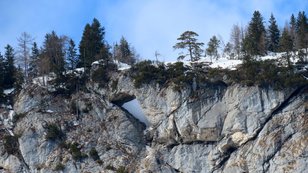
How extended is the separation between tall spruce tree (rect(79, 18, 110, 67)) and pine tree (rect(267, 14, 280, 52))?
22087 mm

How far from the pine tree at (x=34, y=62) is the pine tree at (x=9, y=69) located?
2374 mm

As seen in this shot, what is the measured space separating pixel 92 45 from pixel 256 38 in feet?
70.8

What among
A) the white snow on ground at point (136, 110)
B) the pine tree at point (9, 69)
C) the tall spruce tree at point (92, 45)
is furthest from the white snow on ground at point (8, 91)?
the white snow on ground at point (136, 110)

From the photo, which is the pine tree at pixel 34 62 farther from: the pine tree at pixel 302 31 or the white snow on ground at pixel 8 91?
the pine tree at pixel 302 31

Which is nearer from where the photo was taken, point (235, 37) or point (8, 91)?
point (8, 91)

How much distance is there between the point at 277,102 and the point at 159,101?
518 inches

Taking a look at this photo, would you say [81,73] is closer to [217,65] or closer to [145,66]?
[145,66]

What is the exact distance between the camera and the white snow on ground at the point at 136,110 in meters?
72.8

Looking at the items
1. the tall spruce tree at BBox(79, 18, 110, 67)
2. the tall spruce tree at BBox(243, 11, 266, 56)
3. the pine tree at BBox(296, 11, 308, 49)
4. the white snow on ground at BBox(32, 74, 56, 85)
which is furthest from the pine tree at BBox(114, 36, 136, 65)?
the pine tree at BBox(296, 11, 308, 49)

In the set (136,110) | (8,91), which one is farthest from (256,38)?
(8,91)

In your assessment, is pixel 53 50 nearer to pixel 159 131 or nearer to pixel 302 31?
pixel 159 131

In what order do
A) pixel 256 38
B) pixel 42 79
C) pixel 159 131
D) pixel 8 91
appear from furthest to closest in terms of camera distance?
pixel 256 38
pixel 8 91
pixel 42 79
pixel 159 131

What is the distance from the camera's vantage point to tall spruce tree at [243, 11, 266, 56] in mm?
76375

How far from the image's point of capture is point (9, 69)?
83062mm
